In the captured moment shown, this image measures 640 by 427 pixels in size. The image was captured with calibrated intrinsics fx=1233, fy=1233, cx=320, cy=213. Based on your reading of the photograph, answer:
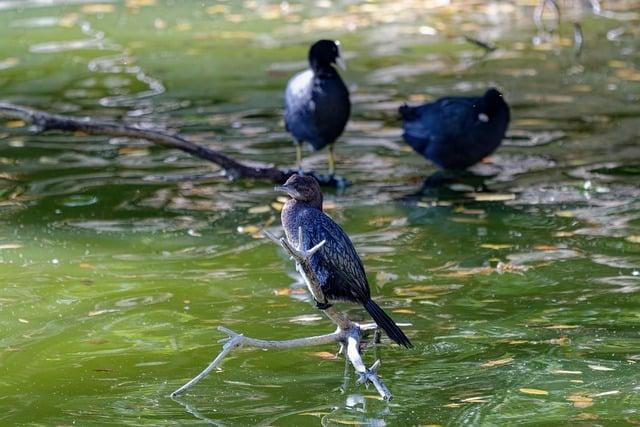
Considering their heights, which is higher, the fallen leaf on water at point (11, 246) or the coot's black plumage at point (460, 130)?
the coot's black plumage at point (460, 130)

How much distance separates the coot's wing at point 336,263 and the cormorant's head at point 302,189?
0.14 meters

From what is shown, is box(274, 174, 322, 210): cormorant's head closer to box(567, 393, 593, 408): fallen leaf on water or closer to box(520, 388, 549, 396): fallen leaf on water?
box(520, 388, 549, 396): fallen leaf on water

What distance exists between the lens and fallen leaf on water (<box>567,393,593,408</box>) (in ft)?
16.4

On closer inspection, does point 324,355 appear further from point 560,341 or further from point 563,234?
point 563,234

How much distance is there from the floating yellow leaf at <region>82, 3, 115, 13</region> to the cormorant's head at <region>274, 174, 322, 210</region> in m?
12.4

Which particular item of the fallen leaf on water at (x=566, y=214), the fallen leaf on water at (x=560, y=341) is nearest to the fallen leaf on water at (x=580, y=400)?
the fallen leaf on water at (x=560, y=341)

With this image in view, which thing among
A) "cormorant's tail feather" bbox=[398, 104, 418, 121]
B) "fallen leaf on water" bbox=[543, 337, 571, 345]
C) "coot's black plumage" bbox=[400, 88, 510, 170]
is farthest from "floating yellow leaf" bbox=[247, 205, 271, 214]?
"fallen leaf on water" bbox=[543, 337, 571, 345]

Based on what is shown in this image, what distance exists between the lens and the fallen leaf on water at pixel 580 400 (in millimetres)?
4984

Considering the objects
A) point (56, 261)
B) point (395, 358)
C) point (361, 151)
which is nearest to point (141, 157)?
point (361, 151)

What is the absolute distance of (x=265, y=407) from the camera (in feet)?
16.6

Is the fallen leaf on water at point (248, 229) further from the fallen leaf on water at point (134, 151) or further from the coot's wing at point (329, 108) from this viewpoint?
the fallen leaf on water at point (134, 151)

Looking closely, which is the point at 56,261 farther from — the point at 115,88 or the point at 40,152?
the point at 115,88

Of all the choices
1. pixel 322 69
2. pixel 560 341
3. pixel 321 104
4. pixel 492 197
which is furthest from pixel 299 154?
pixel 560 341

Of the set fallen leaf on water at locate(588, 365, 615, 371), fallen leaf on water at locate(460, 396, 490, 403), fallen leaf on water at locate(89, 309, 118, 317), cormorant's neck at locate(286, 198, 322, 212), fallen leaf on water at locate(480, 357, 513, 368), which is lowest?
fallen leaf on water at locate(588, 365, 615, 371)
